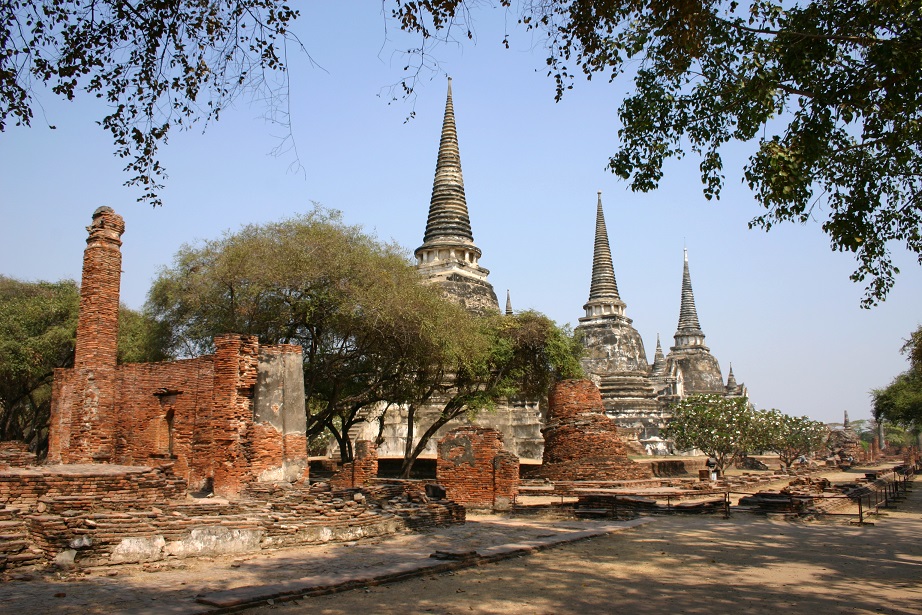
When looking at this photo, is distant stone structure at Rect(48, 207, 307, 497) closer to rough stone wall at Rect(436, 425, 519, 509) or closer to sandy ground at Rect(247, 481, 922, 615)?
rough stone wall at Rect(436, 425, 519, 509)

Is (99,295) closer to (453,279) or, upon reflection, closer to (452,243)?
(453,279)

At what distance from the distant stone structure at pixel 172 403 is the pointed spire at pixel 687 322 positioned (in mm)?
51079

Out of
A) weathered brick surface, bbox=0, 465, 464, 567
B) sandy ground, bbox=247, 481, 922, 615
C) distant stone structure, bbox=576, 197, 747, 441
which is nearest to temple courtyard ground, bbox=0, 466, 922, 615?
sandy ground, bbox=247, 481, 922, 615

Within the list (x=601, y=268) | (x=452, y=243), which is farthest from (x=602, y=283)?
(x=452, y=243)

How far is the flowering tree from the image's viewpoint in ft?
105

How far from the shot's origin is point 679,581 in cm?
822

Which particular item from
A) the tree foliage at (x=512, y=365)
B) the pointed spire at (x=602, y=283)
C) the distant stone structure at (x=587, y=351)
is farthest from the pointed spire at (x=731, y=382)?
the tree foliage at (x=512, y=365)

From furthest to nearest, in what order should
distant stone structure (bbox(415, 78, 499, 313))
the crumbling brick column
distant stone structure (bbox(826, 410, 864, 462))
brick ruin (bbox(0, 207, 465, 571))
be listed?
distant stone structure (bbox(826, 410, 864, 462)) → distant stone structure (bbox(415, 78, 499, 313)) → the crumbling brick column → brick ruin (bbox(0, 207, 465, 571))

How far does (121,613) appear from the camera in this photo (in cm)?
626

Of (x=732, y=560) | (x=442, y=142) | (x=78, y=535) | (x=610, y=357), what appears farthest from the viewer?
(x=610, y=357)

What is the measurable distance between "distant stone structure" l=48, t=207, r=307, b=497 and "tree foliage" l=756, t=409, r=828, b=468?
89.3 feet

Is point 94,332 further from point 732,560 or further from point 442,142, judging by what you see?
point 442,142

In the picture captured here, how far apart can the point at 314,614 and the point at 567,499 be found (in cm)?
1290

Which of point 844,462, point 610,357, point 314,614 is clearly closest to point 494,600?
point 314,614
